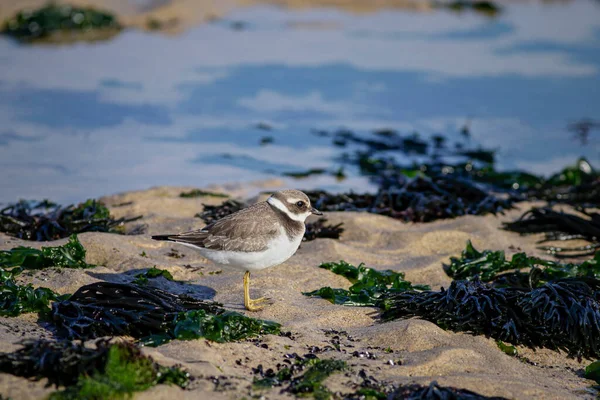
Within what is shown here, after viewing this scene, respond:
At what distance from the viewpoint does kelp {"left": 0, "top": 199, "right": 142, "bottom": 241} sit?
684 cm

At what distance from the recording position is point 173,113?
39.2ft

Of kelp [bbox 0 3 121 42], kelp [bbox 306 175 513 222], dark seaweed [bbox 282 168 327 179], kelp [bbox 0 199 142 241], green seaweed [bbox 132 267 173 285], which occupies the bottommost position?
dark seaweed [bbox 282 168 327 179]

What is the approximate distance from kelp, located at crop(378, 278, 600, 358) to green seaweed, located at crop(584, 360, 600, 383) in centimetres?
30

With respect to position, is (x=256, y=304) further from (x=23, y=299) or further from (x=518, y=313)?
(x=518, y=313)

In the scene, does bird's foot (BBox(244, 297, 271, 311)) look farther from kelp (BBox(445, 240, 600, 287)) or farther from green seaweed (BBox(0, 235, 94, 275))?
kelp (BBox(445, 240, 600, 287))

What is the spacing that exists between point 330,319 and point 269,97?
8269 millimetres

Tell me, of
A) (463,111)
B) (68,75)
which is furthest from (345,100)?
(68,75)

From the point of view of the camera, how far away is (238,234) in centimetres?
536

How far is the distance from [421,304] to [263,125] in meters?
6.72

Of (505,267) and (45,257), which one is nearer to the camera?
(45,257)

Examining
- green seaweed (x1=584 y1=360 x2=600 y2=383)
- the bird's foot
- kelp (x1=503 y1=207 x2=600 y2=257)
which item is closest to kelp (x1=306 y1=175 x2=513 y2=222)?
kelp (x1=503 y1=207 x2=600 y2=257)

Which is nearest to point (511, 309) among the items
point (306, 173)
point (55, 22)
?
point (306, 173)

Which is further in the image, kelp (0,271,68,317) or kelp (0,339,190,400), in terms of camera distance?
kelp (0,271,68,317)

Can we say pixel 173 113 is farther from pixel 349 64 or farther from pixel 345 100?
pixel 349 64
